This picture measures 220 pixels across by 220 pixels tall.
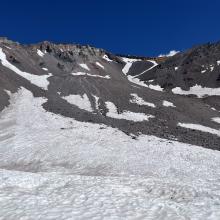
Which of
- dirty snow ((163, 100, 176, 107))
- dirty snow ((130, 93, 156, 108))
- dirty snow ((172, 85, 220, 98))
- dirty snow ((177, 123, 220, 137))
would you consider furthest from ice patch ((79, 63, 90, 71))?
dirty snow ((177, 123, 220, 137))

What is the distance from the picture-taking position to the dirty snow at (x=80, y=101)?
60.4 m

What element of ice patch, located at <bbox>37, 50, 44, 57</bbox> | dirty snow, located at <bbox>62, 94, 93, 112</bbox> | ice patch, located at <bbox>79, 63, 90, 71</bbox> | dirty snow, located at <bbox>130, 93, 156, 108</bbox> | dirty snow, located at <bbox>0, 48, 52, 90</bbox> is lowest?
dirty snow, located at <bbox>62, 94, 93, 112</bbox>

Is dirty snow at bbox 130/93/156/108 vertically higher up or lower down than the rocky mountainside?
higher up

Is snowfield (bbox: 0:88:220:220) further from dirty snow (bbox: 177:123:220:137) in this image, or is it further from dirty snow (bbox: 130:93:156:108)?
dirty snow (bbox: 130:93:156:108)

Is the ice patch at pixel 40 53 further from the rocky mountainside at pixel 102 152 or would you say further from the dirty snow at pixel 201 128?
the dirty snow at pixel 201 128

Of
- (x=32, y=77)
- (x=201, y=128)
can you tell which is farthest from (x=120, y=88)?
(x=201, y=128)

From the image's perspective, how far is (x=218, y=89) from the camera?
10100 centimetres

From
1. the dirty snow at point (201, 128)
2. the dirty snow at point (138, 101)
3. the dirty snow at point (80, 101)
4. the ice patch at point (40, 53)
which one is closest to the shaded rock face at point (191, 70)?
the ice patch at point (40, 53)

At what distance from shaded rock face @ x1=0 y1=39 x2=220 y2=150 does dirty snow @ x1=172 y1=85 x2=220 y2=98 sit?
5.95 feet

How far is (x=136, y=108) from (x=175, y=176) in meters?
35.9

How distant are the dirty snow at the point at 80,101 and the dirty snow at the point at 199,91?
41.3 metres

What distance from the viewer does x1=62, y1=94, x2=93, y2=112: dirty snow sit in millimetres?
60356

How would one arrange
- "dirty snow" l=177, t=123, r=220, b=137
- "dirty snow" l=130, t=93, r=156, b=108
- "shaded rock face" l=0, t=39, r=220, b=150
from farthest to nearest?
"dirty snow" l=130, t=93, r=156, b=108
"shaded rock face" l=0, t=39, r=220, b=150
"dirty snow" l=177, t=123, r=220, b=137

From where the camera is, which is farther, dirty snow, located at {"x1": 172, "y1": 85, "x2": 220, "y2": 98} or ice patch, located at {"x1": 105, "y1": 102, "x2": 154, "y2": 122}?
dirty snow, located at {"x1": 172, "y1": 85, "x2": 220, "y2": 98}
